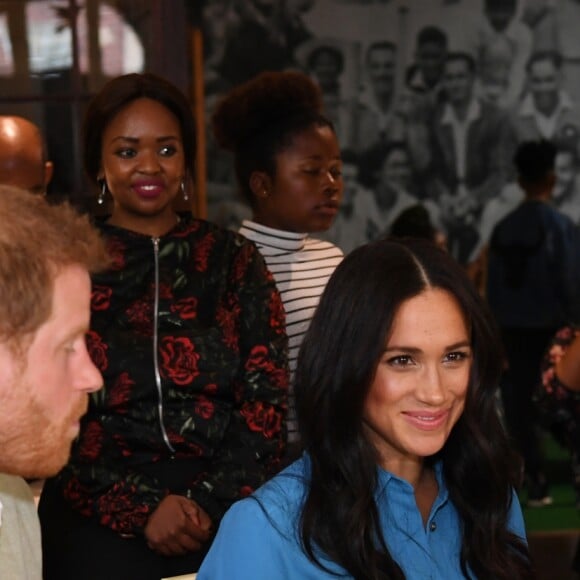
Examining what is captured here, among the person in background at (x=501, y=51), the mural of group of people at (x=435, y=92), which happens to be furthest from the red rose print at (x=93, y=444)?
the person in background at (x=501, y=51)

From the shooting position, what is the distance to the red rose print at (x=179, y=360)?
2.88 metres

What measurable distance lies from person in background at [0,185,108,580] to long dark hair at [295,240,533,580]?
A: 55cm

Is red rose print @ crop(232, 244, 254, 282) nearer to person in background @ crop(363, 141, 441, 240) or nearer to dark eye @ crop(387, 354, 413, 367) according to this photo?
dark eye @ crop(387, 354, 413, 367)

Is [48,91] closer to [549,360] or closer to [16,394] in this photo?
[549,360]

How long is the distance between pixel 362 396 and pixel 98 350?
0.91 m

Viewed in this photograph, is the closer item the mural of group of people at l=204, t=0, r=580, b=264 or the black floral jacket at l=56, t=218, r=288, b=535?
the black floral jacket at l=56, t=218, r=288, b=535

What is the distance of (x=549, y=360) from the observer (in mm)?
3152

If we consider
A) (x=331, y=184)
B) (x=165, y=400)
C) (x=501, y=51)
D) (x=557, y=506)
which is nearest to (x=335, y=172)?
(x=331, y=184)

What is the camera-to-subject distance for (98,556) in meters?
2.89

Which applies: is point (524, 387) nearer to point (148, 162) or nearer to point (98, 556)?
point (148, 162)

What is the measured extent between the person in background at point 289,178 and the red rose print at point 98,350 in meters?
0.66

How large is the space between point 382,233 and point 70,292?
6852 mm

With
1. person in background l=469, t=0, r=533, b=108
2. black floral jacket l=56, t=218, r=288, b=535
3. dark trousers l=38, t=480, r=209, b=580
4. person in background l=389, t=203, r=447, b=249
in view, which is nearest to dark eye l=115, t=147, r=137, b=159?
black floral jacket l=56, t=218, r=288, b=535

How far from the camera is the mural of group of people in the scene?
27.0 feet
